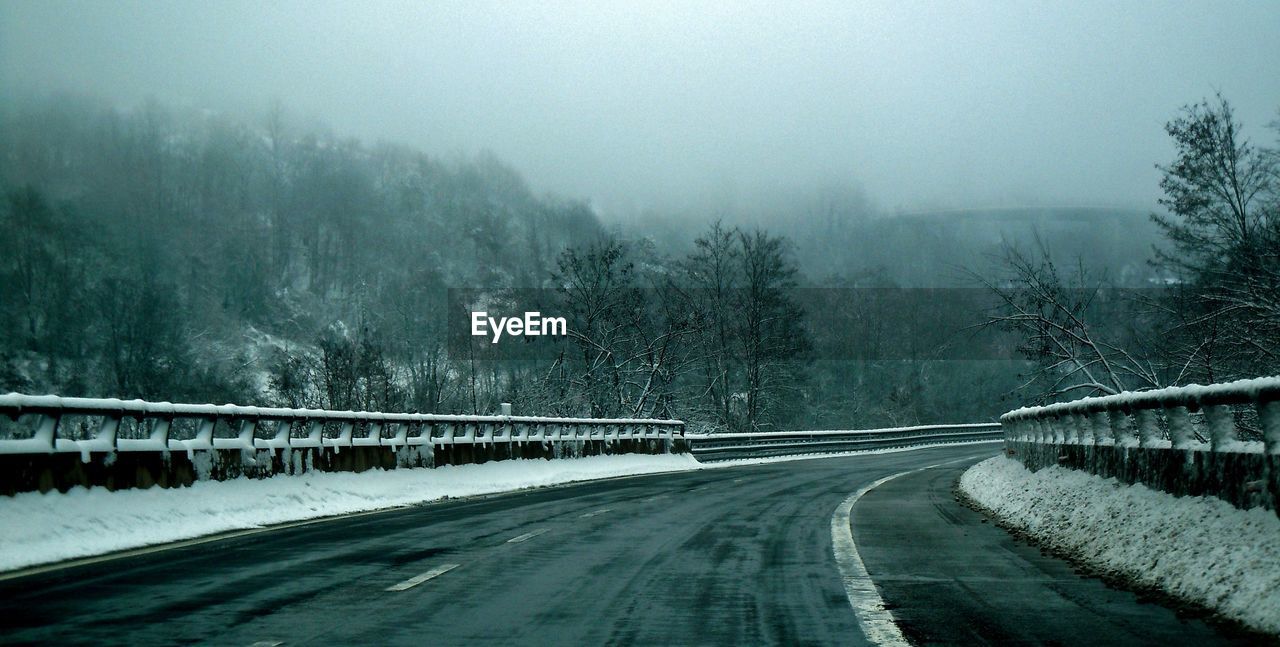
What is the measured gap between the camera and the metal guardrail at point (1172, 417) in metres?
7.35

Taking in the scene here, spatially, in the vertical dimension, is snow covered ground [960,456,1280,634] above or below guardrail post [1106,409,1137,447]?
below

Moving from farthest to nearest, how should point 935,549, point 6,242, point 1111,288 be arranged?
point 6,242
point 1111,288
point 935,549

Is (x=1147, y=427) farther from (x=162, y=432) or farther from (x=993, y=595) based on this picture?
(x=162, y=432)

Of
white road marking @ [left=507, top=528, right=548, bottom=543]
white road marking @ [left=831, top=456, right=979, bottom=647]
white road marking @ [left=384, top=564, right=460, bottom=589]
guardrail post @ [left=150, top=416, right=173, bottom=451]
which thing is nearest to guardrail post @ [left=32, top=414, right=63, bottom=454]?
guardrail post @ [left=150, top=416, right=173, bottom=451]

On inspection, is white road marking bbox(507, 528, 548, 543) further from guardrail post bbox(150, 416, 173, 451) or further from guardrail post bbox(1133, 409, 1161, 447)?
guardrail post bbox(1133, 409, 1161, 447)

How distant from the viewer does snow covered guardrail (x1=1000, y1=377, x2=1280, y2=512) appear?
7.33 metres

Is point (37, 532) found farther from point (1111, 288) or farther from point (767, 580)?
point (1111, 288)

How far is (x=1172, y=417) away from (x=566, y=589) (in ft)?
17.0

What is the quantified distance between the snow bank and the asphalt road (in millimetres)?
747

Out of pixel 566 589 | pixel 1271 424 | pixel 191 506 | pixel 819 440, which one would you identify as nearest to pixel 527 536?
pixel 191 506

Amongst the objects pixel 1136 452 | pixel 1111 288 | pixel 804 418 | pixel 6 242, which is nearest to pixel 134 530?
pixel 1136 452

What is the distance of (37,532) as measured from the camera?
10.7 meters

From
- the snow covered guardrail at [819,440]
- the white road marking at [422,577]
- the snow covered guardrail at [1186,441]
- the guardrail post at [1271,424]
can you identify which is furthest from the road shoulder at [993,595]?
the snow covered guardrail at [819,440]

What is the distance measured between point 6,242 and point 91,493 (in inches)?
4951
